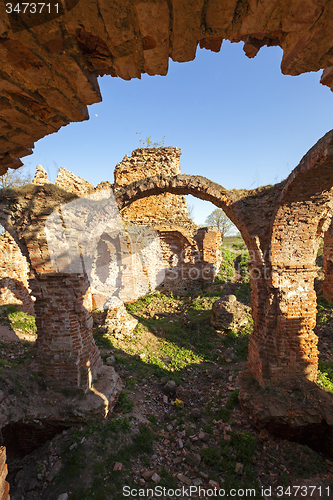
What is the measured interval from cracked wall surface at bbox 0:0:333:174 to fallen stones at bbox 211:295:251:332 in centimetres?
702

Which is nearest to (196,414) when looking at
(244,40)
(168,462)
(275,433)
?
(168,462)

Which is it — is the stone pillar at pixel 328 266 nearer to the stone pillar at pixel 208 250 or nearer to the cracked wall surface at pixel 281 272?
the stone pillar at pixel 208 250

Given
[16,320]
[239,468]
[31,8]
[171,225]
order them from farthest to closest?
[171,225]
[16,320]
[239,468]
[31,8]

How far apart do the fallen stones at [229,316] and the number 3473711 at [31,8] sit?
7.79 m

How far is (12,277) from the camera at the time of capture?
9680 mm

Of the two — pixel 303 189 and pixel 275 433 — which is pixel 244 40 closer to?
pixel 303 189

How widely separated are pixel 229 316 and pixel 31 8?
25.9 feet

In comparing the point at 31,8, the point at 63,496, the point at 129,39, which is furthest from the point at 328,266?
the point at 31,8

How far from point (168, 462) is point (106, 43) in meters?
5.14

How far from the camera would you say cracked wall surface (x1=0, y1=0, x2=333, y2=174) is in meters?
1.06

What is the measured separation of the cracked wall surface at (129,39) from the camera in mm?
1061

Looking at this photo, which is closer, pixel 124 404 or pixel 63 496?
pixel 63 496

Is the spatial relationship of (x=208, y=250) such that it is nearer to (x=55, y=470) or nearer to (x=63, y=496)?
(x=55, y=470)

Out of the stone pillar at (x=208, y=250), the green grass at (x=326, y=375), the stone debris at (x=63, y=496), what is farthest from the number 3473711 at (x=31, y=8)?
the stone pillar at (x=208, y=250)
